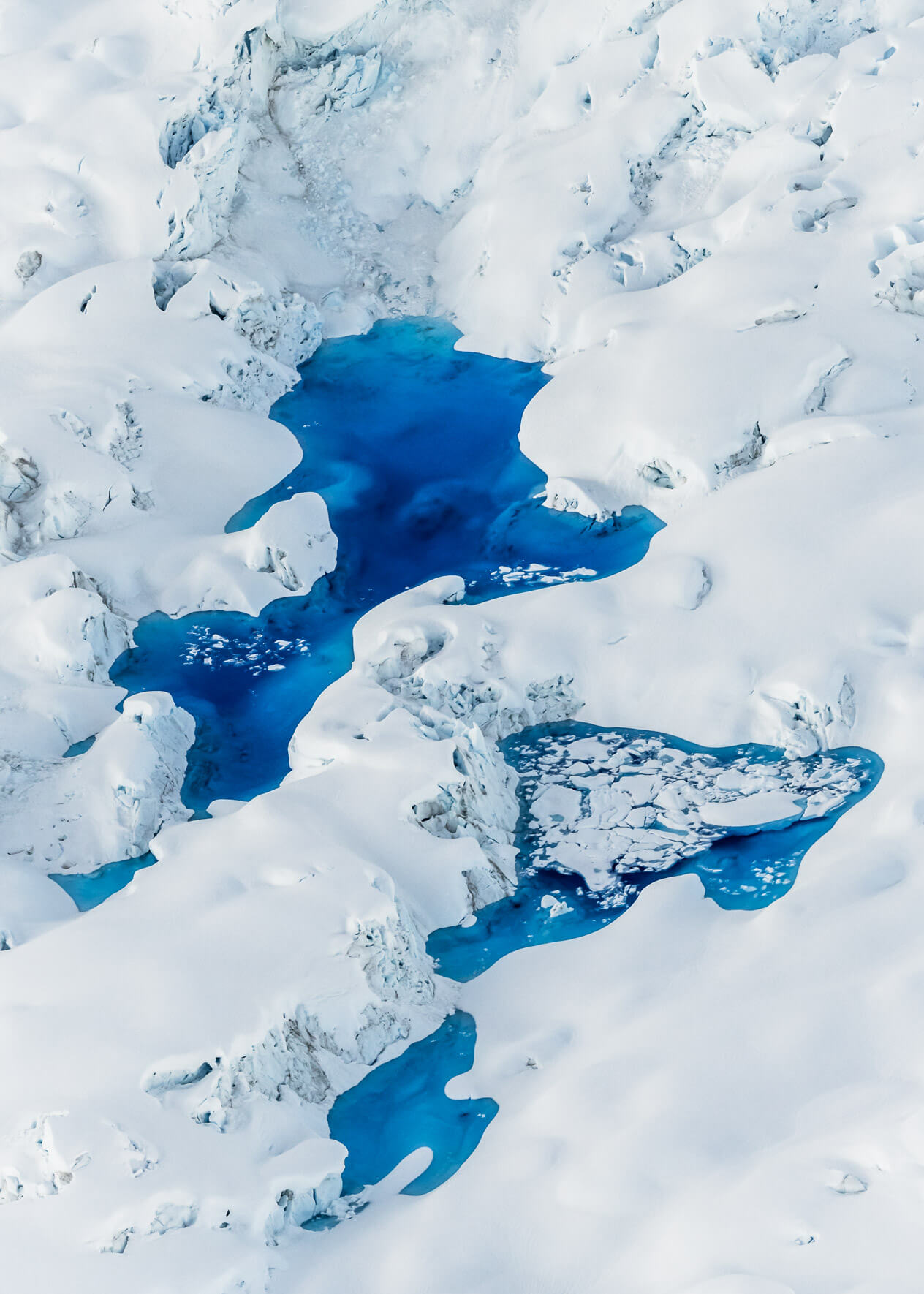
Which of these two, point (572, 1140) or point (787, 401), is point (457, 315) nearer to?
point (787, 401)

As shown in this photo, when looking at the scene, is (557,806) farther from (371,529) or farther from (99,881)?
(371,529)

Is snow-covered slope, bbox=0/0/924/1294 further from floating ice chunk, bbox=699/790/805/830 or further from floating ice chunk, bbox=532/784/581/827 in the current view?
floating ice chunk, bbox=699/790/805/830

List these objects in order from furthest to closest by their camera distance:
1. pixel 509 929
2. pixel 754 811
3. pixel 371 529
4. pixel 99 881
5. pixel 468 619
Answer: pixel 371 529, pixel 468 619, pixel 99 881, pixel 754 811, pixel 509 929

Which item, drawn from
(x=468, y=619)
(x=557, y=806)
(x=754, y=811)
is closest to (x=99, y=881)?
(x=557, y=806)

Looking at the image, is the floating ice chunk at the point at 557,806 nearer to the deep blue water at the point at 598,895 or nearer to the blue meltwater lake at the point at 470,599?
the blue meltwater lake at the point at 470,599

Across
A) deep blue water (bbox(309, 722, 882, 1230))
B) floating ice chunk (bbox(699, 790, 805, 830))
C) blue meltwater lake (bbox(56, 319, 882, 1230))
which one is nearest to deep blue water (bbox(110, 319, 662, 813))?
blue meltwater lake (bbox(56, 319, 882, 1230))

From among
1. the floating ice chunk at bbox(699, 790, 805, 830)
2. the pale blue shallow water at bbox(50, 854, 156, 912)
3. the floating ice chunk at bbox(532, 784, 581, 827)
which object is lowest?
the floating ice chunk at bbox(699, 790, 805, 830)

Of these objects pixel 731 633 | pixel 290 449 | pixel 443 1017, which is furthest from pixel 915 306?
pixel 443 1017
